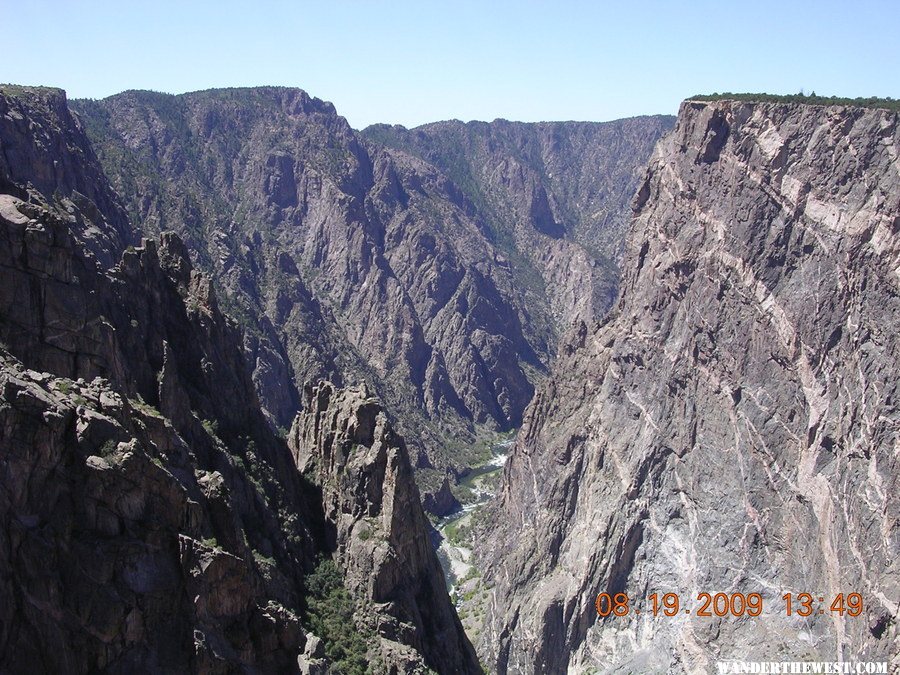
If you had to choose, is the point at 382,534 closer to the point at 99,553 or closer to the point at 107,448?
the point at 107,448

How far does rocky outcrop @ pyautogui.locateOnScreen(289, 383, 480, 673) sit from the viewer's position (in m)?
57.1

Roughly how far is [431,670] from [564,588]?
47.9 metres

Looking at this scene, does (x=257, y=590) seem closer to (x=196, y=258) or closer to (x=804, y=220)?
(x=804, y=220)

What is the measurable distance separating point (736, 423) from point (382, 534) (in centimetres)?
4624

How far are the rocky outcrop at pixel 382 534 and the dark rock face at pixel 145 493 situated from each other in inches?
10.9

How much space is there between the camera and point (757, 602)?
82.3 meters

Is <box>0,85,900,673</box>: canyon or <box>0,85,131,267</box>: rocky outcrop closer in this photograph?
<box>0,85,900,673</box>: canyon

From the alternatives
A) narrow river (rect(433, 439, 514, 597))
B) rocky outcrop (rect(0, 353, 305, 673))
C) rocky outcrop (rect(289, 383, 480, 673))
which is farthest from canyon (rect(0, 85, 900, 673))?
narrow river (rect(433, 439, 514, 597))

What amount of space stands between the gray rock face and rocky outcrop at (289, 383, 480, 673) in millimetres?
33007

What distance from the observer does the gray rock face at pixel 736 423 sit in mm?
76312

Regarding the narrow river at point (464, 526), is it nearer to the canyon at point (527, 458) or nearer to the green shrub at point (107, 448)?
the canyon at point (527, 458)

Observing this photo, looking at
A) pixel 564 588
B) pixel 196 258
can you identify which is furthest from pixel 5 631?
pixel 196 258

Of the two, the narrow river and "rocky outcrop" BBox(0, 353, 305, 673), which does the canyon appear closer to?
"rocky outcrop" BBox(0, 353, 305, 673)
